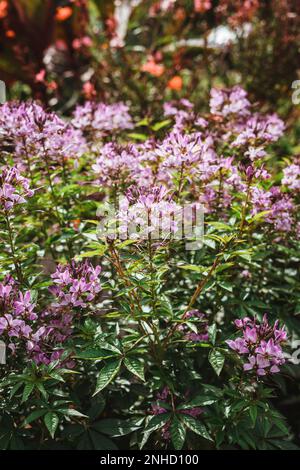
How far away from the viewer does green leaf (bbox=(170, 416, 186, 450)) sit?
1691 mm

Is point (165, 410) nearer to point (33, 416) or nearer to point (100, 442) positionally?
point (100, 442)

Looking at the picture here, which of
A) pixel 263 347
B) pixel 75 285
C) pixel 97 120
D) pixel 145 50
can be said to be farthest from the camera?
pixel 145 50

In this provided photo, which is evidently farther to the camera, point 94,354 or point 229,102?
point 229,102

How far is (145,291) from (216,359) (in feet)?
1.12

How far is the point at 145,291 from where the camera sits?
6.07ft

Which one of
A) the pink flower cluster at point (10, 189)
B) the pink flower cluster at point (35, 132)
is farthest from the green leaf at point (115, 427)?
the pink flower cluster at point (35, 132)

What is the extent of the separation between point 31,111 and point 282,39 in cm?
344

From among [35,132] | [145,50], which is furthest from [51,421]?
[145,50]

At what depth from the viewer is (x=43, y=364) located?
1.68 metres

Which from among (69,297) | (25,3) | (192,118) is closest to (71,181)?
(192,118)

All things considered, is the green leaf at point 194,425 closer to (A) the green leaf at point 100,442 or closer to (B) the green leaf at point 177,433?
(B) the green leaf at point 177,433

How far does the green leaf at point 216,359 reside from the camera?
179cm

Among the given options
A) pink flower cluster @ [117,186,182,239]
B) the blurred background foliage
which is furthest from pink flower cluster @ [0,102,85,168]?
the blurred background foliage

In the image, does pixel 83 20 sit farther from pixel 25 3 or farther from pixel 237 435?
pixel 237 435
